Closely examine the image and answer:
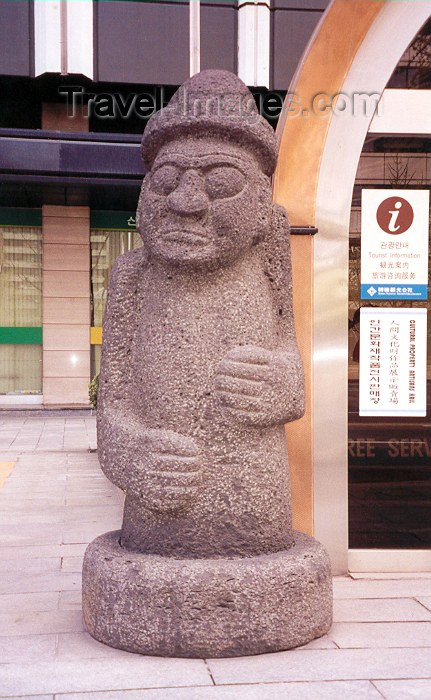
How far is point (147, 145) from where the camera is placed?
4043 mm

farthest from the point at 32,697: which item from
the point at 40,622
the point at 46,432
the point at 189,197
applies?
the point at 46,432

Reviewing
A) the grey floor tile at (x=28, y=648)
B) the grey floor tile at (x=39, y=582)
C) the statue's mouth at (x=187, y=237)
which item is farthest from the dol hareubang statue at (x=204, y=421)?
the grey floor tile at (x=39, y=582)

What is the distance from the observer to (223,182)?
3760 millimetres

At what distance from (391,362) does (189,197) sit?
79.7 inches

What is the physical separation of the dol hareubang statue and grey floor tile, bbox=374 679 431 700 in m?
0.52

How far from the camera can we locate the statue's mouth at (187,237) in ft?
12.3

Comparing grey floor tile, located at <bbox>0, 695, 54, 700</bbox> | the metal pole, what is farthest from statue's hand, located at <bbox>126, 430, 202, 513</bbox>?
the metal pole

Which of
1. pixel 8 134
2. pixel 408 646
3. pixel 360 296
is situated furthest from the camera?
pixel 8 134

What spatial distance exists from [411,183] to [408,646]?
2.82 meters

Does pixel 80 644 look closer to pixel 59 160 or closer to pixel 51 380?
pixel 59 160

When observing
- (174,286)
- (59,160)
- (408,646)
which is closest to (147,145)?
(174,286)

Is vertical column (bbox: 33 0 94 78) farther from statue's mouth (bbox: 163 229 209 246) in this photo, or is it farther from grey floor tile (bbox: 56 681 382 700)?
grey floor tile (bbox: 56 681 382 700)

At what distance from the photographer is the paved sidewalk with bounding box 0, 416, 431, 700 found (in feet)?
10.4

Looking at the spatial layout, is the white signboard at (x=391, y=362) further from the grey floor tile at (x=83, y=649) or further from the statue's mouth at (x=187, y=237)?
the grey floor tile at (x=83, y=649)
